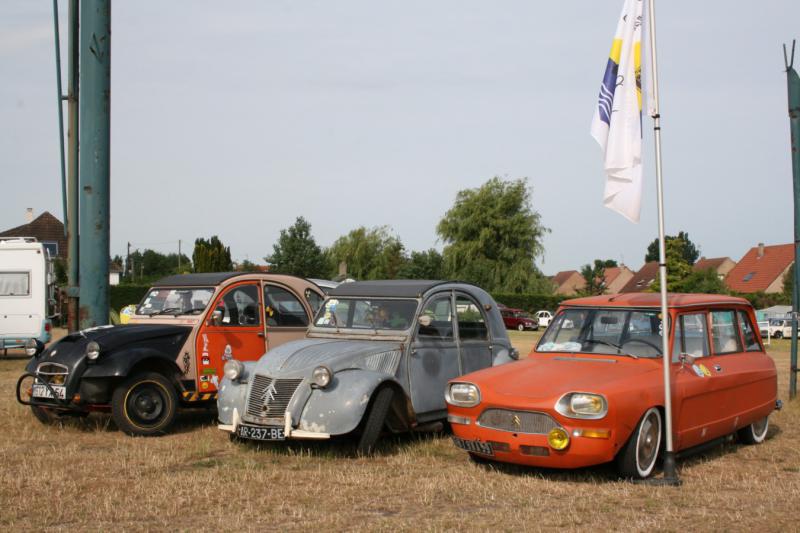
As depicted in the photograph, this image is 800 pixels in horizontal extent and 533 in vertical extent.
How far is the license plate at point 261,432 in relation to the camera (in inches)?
320

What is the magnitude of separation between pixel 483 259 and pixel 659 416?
6004 centimetres

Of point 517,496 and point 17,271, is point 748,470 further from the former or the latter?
point 17,271

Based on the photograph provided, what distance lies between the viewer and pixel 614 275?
12344 centimetres

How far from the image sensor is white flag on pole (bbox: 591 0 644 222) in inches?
303

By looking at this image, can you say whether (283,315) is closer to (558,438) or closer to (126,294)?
(558,438)

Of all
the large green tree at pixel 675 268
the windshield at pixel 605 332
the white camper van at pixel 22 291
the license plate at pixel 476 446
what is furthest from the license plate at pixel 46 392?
the large green tree at pixel 675 268

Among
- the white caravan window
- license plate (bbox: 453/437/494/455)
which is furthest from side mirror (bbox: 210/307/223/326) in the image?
the white caravan window

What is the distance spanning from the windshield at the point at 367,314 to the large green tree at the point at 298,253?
55976 millimetres

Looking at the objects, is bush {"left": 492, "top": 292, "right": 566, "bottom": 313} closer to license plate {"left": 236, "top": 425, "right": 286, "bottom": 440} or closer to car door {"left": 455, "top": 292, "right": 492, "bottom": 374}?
car door {"left": 455, "top": 292, "right": 492, "bottom": 374}

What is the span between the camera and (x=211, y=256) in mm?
48500

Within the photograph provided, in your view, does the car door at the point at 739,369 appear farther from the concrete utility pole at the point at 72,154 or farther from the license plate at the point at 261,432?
the concrete utility pole at the point at 72,154

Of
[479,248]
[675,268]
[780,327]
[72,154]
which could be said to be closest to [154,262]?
[479,248]

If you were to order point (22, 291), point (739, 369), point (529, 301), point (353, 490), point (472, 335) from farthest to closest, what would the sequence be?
point (529, 301) → point (22, 291) → point (472, 335) → point (739, 369) → point (353, 490)

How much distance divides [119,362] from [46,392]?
0.92m
